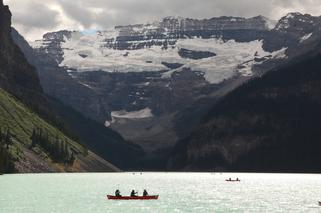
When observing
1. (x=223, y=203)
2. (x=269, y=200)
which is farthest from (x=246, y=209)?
(x=269, y=200)

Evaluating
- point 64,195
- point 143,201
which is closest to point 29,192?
point 64,195

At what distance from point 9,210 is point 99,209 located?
17.4m

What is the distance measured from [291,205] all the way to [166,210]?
3070cm

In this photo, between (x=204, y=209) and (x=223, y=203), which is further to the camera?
(x=223, y=203)

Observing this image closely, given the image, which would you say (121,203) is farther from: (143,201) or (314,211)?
(314,211)

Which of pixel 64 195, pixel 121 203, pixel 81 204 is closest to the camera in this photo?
pixel 81 204

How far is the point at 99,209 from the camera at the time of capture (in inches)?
5827

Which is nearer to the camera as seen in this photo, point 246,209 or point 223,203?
point 246,209

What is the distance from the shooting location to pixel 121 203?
170m

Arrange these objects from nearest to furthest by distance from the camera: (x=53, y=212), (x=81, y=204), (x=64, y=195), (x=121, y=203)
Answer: (x=53, y=212), (x=81, y=204), (x=121, y=203), (x=64, y=195)

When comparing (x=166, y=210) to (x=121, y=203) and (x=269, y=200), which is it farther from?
(x=269, y=200)

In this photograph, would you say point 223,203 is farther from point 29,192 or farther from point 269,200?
point 29,192

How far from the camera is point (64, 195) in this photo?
7407 inches

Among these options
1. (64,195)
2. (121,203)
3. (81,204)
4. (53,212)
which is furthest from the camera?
(64,195)
